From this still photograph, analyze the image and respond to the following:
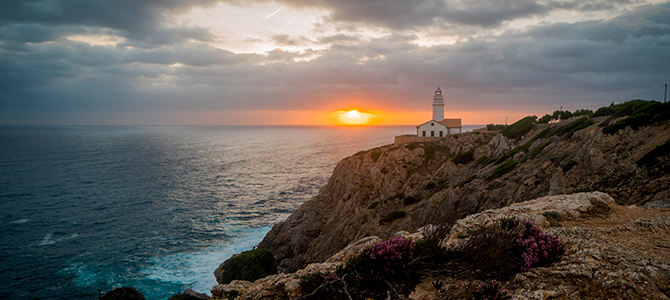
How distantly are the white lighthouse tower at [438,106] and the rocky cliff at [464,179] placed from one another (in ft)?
64.7

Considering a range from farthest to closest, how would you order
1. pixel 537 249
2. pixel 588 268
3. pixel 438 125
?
pixel 438 125
pixel 537 249
pixel 588 268

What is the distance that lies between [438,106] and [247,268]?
59.8 meters

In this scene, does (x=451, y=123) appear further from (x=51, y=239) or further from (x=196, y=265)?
(x=51, y=239)

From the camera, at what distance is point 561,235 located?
28.9 feet

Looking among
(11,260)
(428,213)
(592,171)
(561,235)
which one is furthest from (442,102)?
(11,260)

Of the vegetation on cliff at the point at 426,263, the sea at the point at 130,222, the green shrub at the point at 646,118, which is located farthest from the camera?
the sea at the point at 130,222

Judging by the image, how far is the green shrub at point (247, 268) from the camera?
2825 cm

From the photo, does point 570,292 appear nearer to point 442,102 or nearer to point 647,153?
point 647,153

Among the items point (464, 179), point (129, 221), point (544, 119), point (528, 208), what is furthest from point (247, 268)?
point (544, 119)

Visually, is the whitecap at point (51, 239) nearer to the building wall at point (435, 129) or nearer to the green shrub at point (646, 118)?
the building wall at point (435, 129)

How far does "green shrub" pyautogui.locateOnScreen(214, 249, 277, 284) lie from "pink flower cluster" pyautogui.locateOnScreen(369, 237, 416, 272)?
2424 cm

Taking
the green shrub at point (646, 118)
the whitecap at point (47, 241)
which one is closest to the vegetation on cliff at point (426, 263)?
the green shrub at point (646, 118)

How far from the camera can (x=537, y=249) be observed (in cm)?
683

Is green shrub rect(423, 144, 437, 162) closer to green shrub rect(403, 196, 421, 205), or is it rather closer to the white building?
the white building
